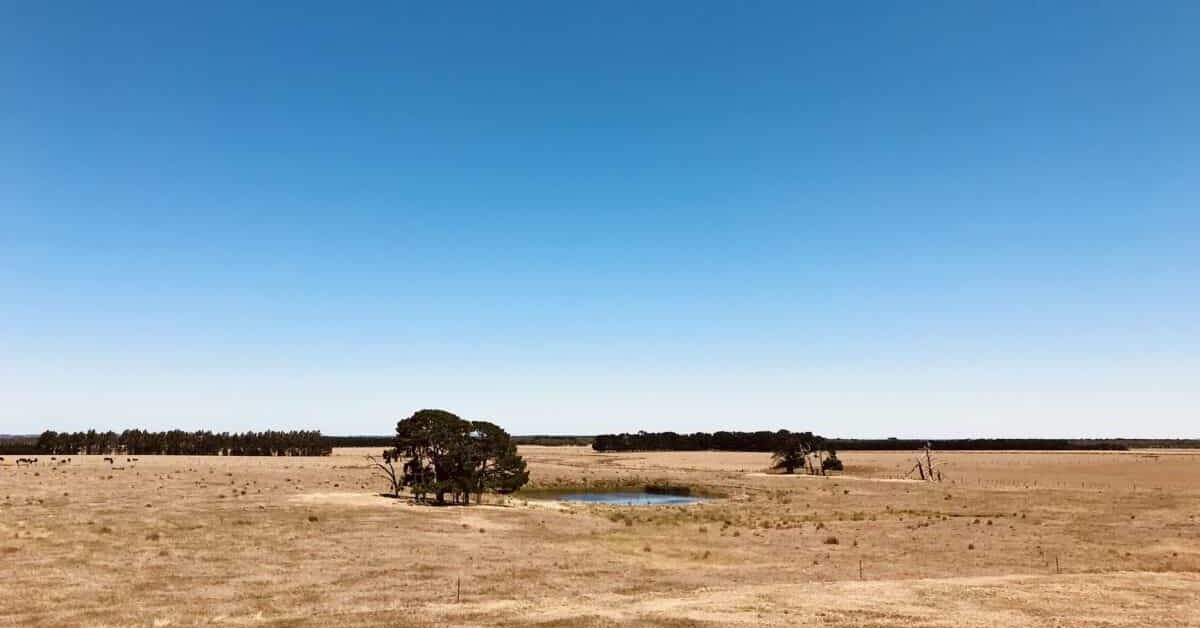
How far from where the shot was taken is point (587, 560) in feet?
131

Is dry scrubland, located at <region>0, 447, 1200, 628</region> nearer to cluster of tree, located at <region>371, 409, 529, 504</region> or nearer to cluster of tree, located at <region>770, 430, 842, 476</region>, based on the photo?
cluster of tree, located at <region>371, 409, 529, 504</region>

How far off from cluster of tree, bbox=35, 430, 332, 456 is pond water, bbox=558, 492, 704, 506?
115985 millimetres

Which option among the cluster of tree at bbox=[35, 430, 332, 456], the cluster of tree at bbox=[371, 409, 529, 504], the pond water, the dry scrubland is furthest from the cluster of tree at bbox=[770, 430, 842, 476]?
the cluster of tree at bbox=[35, 430, 332, 456]

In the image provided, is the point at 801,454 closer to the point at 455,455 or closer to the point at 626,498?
the point at 626,498

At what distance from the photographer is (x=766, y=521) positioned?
5988 centimetres

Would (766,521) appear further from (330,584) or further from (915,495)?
(330,584)

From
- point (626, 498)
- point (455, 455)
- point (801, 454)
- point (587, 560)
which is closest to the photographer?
point (587, 560)

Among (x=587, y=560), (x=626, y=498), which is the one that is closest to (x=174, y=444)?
(x=626, y=498)

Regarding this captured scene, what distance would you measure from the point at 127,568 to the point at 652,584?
25316mm

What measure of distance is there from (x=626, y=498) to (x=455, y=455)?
31.5 m

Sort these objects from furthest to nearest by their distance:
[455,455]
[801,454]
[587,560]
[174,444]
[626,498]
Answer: [174,444] < [801,454] < [626,498] < [455,455] < [587,560]

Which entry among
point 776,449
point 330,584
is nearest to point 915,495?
point 776,449

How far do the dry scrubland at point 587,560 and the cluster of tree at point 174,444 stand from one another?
377 feet

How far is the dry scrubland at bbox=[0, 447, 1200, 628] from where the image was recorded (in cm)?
2666
